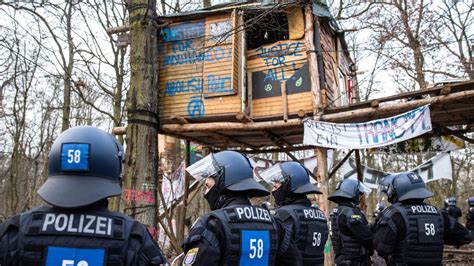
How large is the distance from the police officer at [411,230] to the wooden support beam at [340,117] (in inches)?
131

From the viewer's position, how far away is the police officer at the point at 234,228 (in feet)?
9.12

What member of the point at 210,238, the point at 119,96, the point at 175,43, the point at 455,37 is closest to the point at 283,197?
the point at 210,238

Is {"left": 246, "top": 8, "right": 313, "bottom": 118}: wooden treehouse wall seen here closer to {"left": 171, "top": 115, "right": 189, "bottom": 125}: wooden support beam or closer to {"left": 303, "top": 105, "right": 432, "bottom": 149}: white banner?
{"left": 303, "top": 105, "right": 432, "bottom": 149}: white banner

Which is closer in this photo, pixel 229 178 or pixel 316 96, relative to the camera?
pixel 229 178

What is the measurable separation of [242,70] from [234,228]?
7.21 meters

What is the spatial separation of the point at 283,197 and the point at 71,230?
3.10 metres

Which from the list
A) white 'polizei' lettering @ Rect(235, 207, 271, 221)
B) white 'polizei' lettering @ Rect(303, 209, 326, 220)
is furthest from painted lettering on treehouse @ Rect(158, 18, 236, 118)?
white 'polizei' lettering @ Rect(235, 207, 271, 221)

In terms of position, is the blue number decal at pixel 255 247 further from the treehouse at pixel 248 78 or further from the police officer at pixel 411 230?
the treehouse at pixel 248 78

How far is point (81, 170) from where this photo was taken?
2131 mm

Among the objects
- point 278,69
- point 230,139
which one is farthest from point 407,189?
point 230,139

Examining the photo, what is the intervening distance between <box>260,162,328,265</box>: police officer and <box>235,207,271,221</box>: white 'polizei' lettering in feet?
4.71

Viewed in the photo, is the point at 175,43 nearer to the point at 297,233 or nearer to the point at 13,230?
the point at 297,233

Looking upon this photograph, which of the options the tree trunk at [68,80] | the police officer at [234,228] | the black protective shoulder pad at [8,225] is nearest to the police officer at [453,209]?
the police officer at [234,228]

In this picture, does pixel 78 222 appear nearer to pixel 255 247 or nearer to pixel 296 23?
pixel 255 247
